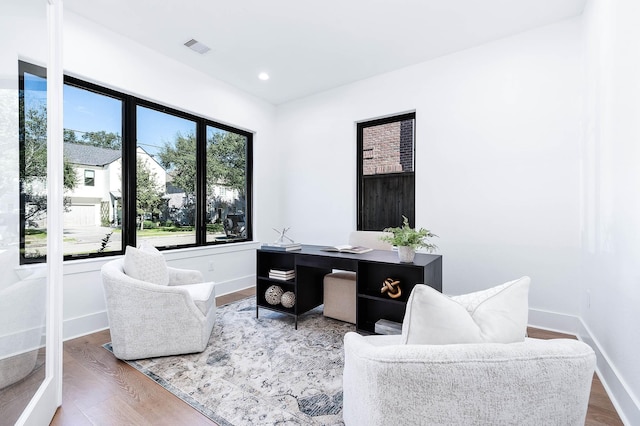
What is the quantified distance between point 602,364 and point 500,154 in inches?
79.0

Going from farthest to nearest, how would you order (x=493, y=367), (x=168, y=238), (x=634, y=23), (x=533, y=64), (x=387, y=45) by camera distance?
(x=168, y=238) → (x=387, y=45) → (x=533, y=64) → (x=634, y=23) → (x=493, y=367)

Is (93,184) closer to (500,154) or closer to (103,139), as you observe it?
(103,139)

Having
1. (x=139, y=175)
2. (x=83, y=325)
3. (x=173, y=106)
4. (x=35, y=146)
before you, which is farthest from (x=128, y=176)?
(x=35, y=146)

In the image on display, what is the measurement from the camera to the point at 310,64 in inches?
148

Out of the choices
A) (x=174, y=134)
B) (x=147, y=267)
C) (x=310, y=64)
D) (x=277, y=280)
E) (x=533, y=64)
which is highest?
(x=310, y=64)

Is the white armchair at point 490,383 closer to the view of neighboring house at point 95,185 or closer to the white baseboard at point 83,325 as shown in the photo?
the white baseboard at point 83,325

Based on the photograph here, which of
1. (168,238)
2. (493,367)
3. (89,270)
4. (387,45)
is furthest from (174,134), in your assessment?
(493,367)

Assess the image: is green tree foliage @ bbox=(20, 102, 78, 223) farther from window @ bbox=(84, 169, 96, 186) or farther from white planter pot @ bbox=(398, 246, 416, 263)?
white planter pot @ bbox=(398, 246, 416, 263)

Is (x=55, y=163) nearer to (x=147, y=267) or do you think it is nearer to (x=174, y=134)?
(x=147, y=267)

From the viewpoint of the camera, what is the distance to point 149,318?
230 cm

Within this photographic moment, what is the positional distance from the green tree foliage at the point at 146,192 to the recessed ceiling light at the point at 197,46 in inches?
54.3

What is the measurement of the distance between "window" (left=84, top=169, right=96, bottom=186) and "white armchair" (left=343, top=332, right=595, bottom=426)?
11.0ft

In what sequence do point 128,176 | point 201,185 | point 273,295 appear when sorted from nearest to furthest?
1. point 273,295
2. point 128,176
3. point 201,185

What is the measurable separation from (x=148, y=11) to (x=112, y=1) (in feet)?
0.89
